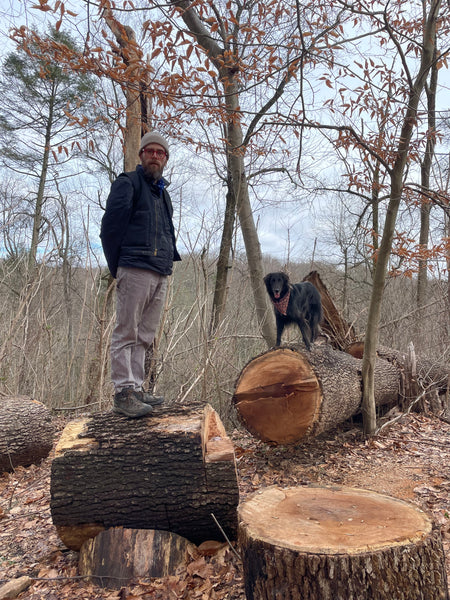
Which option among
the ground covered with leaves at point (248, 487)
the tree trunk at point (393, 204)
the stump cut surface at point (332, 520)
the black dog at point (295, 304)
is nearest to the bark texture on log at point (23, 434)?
the ground covered with leaves at point (248, 487)

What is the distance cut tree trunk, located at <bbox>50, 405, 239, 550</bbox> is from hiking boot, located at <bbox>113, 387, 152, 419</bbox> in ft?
0.87

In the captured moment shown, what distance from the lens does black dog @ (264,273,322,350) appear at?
5227mm

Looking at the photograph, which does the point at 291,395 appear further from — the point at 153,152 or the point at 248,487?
the point at 153,152

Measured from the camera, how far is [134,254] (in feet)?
11.1

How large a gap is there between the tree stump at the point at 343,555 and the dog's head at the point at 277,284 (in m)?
→ 3.18

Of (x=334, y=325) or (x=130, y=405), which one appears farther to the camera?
(x=334, y=325)

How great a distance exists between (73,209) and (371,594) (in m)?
12.1

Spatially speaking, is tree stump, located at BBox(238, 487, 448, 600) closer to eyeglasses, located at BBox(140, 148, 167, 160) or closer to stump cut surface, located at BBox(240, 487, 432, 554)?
stump cut surface, located at BBox(240, 487, 432, 554)

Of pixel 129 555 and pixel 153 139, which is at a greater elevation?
pixel 153 139

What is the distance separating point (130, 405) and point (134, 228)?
4.70ft

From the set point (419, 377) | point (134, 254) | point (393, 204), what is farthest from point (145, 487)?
point (419, 377)

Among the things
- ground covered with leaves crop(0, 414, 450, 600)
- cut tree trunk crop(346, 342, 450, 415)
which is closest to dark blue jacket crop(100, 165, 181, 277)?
ground covered with leaves crop(0, 414, 450, 600)

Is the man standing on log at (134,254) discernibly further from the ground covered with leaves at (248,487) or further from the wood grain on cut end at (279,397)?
the wood grain on cut end at (279,397)

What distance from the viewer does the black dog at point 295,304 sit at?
5.23 meters
